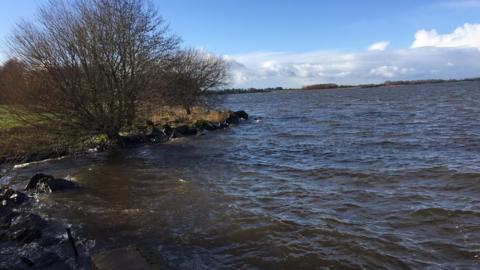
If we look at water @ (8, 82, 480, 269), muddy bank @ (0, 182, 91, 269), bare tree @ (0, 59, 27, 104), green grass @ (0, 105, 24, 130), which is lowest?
water @ (8, 82, 480, 269)

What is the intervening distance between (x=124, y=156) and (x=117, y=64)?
5.85 m

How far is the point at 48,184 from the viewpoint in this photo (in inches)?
565

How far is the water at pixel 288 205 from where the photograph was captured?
8625mm

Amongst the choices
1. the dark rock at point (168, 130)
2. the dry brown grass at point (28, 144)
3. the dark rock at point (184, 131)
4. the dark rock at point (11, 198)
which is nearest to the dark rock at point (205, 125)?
A: the dark rock at point (184, 131)

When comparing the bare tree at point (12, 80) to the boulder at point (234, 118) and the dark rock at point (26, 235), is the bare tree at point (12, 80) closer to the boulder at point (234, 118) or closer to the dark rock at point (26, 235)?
the dark rock at point (26, 235)

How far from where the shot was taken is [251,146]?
81.9ft

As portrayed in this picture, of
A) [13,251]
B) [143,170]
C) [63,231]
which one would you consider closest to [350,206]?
[63,231]

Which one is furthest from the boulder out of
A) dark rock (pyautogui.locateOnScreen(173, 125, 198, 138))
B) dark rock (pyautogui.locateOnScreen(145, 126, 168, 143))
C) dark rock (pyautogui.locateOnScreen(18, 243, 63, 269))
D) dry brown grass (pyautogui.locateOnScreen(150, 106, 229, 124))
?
dark rock (pyautogui.locateOnScreen(18, 243, 63, 269))

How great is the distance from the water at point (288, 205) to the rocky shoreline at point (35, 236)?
566 millimetres

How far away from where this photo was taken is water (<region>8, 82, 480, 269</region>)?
8625 millimetres

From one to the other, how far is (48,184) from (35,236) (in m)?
5.10

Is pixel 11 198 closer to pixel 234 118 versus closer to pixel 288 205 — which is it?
pixel 288 205

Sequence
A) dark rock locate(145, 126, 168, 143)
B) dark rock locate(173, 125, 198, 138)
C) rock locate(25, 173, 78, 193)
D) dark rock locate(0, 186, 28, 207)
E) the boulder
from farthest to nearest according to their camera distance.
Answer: the boulder → dark rock locate(173, 125, 198, 138) → dark rock locate(145, 126, 168, 143) → rock locate(25, 173, 78, 193) → dark rock locate(0, 186, 28, 207)

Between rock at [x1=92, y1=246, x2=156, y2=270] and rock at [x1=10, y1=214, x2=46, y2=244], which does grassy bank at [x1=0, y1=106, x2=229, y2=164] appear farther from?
rock at [x1=92, y1=246, x2=156, y2=270]
